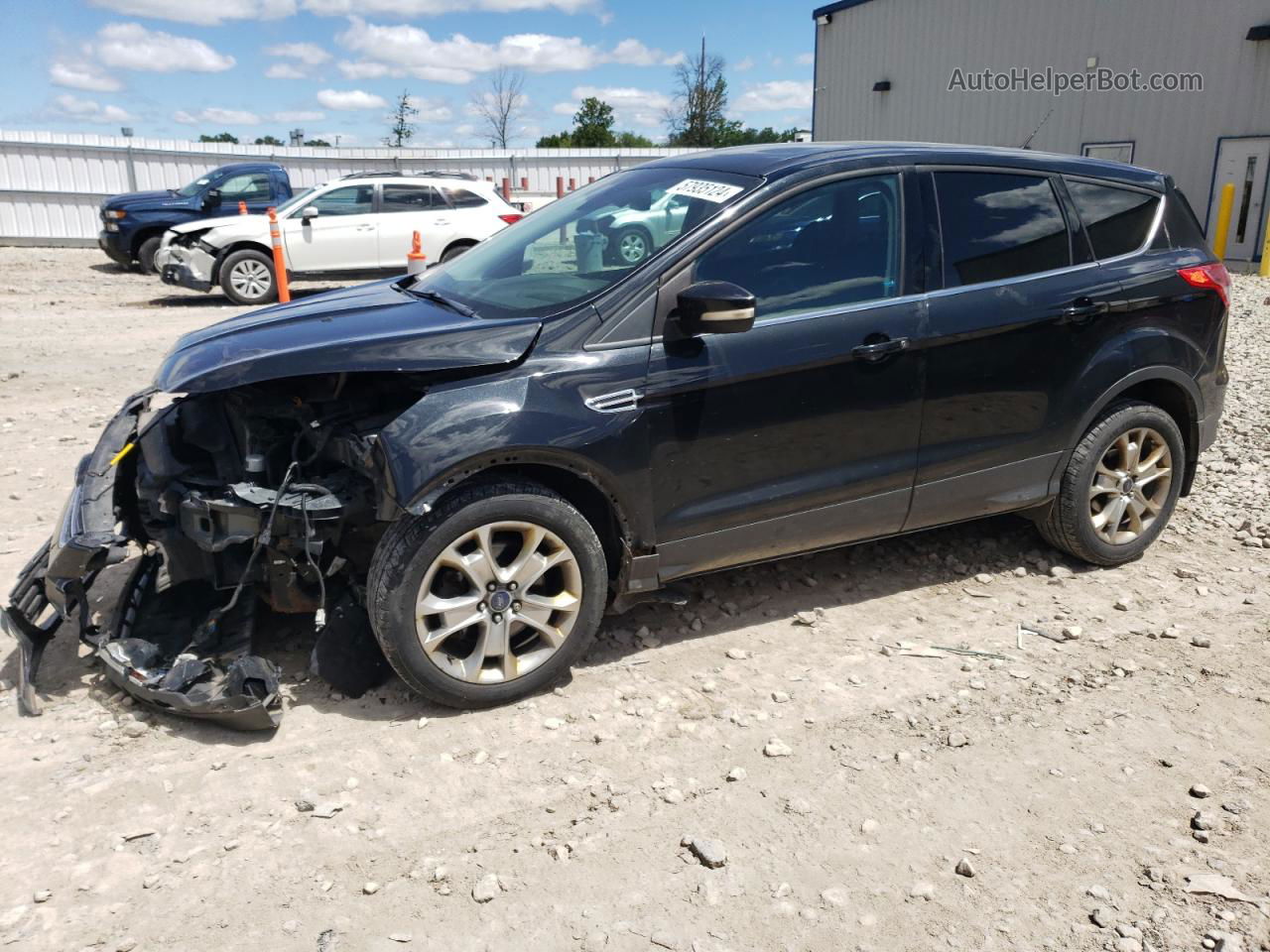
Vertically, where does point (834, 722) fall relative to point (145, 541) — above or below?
below

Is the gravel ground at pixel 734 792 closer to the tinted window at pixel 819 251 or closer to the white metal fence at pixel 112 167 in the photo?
the tinted window at pixel 819 251

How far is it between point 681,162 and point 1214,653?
3.01 metres

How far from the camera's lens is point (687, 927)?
2637 millimetres

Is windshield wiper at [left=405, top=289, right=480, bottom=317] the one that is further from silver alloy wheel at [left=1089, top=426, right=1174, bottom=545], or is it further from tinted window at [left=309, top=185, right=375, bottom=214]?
tinted window at [left=309, top=185, right=375, bottom=214]

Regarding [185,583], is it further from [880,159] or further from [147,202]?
[147,202]

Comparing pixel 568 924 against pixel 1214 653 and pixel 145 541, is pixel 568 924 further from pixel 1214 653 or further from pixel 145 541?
pixel 1214 653

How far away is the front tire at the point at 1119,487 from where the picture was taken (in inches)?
184

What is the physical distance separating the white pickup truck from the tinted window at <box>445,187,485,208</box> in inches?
0.6

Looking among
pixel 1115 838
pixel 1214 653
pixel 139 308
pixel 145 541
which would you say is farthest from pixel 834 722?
pixel 139 308

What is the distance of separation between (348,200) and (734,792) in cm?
1342

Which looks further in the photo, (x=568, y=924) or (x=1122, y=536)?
(x=1122, y=536)

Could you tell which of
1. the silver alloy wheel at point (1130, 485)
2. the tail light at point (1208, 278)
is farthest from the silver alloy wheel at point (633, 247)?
the tail light at point (1208, 278)

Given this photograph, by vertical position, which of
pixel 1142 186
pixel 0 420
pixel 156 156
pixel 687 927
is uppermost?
pixel 156 156

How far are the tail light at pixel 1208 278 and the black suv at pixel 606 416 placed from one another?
96mm
